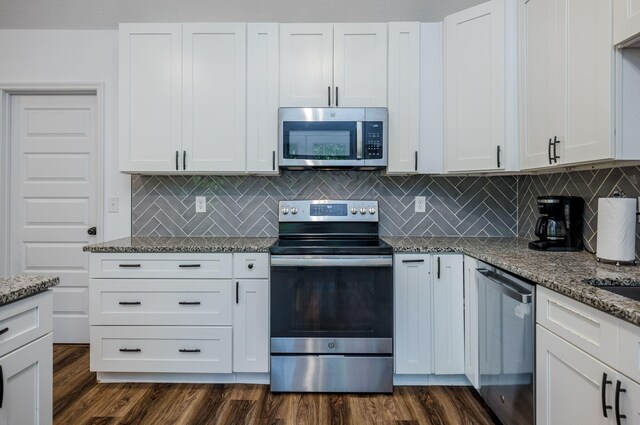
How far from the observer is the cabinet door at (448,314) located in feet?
7.51

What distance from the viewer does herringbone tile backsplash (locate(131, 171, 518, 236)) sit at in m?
2.83

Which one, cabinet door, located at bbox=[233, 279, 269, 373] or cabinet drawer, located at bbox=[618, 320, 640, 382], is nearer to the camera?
cabinet drawer, located at bbox=[618, 320, 640, 382]

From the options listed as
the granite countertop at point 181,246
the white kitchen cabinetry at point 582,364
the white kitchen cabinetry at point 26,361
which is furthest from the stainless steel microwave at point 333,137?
the white kitchen cabinetry at point 26,361

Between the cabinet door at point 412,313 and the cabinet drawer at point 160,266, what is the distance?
107 centimetres

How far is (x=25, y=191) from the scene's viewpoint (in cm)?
297

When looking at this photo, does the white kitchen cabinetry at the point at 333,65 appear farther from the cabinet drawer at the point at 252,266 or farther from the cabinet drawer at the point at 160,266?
the cabinet drawer at the point at 160,266

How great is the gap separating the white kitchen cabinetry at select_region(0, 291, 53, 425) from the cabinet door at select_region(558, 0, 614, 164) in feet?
7.21

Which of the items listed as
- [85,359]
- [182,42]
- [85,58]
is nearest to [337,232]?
[182,42]

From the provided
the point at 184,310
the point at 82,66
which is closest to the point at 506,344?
the point at 184,310

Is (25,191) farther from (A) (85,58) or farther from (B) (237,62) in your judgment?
(B) (237,62)

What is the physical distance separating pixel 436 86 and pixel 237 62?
1.36 m

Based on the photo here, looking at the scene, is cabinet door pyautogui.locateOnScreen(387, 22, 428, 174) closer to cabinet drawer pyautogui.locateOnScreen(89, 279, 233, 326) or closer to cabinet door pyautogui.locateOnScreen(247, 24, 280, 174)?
cabinet door pyautogui.locateOnScreen(247, 24, 280, 174)

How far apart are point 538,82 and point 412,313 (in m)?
1.49

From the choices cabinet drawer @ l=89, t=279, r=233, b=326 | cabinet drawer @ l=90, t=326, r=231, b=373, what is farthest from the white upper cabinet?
cabinet drawer @ l=90, t=326, r=231, b=373
